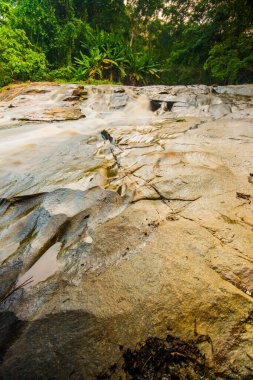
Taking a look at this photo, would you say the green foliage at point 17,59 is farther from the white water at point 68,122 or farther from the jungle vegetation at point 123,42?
the white water at point 68,122

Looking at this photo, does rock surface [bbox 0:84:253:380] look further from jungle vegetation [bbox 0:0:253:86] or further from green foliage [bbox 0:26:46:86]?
green foliage [bbox 0:26:46:86]

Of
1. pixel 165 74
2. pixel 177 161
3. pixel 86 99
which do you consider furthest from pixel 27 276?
pixel 165 74

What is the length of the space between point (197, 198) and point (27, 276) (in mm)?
1577

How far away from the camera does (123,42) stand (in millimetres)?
13617

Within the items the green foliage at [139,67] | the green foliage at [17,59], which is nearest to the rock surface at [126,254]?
the green foliage at [139,67]

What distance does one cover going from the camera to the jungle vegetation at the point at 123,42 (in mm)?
8586

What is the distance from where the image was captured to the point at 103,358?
1.18 m

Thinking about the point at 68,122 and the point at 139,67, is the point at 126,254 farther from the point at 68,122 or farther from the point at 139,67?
the point at 139,67

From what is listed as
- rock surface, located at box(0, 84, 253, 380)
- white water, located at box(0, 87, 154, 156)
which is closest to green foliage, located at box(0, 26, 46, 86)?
white water, located at box(0, 87, 154, 156)

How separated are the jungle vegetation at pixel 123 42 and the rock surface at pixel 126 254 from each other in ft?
21.1

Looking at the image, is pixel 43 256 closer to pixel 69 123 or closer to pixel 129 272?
pixel 129 272

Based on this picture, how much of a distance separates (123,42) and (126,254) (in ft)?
48.6

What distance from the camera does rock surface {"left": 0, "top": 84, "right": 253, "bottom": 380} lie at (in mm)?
1225

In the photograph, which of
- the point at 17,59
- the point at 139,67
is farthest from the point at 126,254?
the point at 17,59
